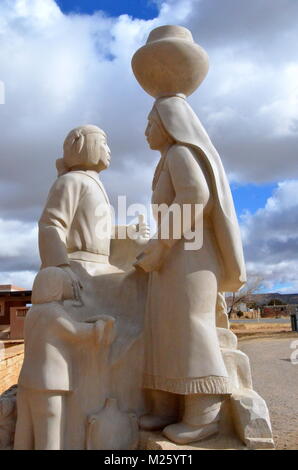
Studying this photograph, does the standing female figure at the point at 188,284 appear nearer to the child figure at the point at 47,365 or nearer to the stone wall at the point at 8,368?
the child figure at the point at 47,365

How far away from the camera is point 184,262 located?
9.57ft

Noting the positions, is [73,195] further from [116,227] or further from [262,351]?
[262,351]

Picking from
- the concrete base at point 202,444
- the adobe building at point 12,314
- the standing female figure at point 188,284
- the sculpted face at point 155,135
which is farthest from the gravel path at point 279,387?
the adobe building at point 12,314

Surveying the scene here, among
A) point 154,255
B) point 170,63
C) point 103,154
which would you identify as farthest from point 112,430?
point 170,63

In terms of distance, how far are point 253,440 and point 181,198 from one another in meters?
1.49

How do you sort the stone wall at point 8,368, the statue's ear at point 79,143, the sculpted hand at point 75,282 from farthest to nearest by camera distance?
the stone wall at point 8,368, the statue's ear at point 79,143, the sculpted hand at point 75,282

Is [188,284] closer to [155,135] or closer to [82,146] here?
[155,135]

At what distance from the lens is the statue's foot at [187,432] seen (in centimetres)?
270

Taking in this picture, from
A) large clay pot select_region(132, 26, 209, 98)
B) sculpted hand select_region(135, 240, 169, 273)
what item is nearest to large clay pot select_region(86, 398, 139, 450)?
sculpted hand select_region(135, 240, 169, 273)

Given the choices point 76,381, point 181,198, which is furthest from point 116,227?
point 76,381

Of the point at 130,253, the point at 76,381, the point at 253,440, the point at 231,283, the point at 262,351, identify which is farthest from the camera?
the point at 262,351

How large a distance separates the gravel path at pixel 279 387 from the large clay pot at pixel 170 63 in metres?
3.33

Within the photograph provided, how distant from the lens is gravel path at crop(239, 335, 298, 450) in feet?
16.5
